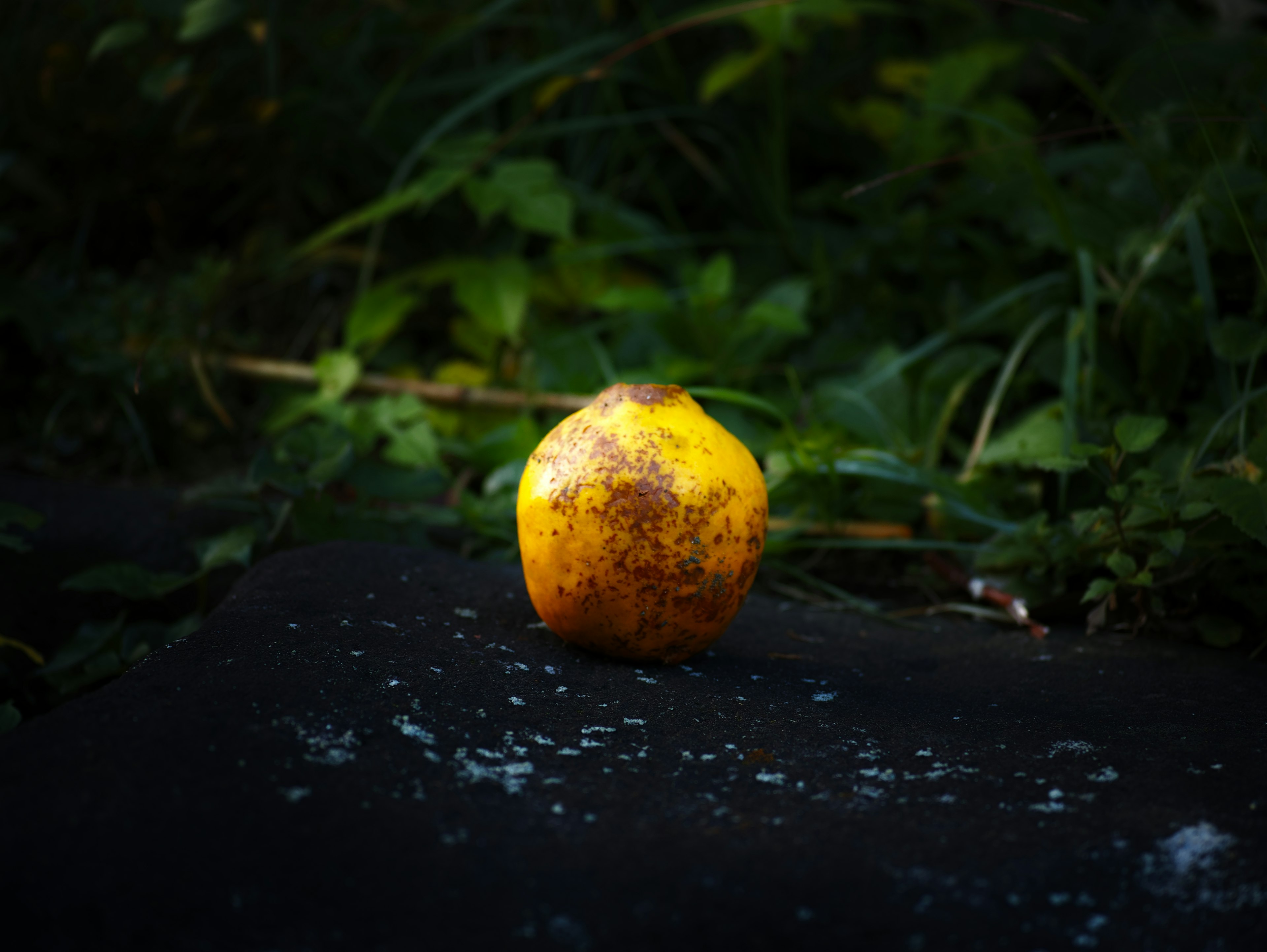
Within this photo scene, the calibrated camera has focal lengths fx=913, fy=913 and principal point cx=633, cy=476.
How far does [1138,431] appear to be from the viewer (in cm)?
156

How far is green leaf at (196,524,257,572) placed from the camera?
1654 mm

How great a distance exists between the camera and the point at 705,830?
37.1 inches

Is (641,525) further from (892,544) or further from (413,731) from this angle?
(892,544)

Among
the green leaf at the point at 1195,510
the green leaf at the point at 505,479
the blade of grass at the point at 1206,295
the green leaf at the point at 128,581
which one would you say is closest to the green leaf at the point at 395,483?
the green leaf at the point at 505,479

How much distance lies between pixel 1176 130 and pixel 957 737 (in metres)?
2.06

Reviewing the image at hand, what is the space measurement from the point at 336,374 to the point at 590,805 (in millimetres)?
1914

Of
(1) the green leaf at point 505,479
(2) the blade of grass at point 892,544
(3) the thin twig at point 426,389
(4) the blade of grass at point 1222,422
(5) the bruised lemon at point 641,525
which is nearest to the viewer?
(5) the bruised lemon at point 641,525

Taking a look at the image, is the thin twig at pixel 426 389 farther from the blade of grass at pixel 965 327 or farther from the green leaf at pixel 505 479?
the blade of grass at pixel 965 327

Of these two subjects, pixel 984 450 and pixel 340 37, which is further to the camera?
pixel 340 37

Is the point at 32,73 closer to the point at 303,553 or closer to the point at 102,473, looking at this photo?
the point at 102,473

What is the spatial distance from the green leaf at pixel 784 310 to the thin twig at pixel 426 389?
0.54 m

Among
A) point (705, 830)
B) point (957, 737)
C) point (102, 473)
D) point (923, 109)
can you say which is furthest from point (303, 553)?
point (923, 109)

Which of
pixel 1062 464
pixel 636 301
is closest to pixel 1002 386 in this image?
pixel 1062 464

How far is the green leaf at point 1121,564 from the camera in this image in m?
1.52
